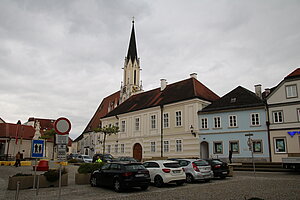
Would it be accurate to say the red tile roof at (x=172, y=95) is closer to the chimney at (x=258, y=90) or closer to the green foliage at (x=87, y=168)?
the chimney at (x=258, y=90)

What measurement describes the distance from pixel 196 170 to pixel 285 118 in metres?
15.9

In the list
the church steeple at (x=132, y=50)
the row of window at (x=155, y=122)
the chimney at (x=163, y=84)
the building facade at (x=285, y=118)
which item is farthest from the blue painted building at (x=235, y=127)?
the church steeple at (x=132, y=50)

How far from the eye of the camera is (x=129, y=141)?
42.2 m

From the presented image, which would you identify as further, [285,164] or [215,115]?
[215,115]

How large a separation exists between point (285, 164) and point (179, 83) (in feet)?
72.6

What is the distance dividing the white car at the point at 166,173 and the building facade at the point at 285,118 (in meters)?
16.6

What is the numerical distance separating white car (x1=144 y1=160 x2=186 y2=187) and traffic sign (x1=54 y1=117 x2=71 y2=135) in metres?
6.70

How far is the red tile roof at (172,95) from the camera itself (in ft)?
117

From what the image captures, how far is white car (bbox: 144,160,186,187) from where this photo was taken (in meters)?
14.5

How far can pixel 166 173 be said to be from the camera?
1451cm

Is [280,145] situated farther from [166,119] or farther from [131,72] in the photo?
[131,72]

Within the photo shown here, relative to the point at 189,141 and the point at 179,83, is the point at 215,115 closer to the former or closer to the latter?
the point at 189,141

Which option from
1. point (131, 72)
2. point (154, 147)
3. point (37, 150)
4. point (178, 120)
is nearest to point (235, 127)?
point (178, 120)

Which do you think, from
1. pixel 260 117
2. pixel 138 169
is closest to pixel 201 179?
pixel 138 169
